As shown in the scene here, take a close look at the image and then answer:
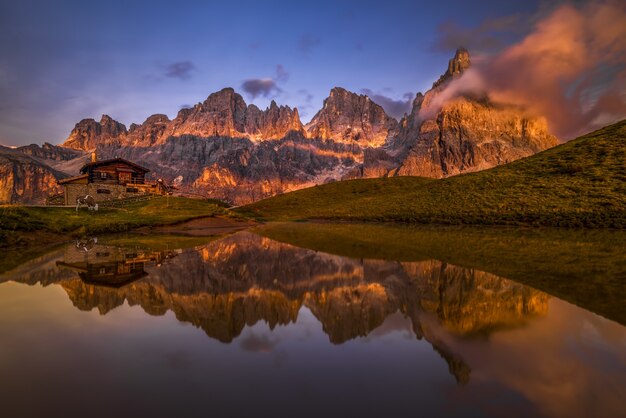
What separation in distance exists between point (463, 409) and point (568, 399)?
80.4 inches

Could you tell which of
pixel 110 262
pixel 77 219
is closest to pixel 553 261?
pixel 110 262

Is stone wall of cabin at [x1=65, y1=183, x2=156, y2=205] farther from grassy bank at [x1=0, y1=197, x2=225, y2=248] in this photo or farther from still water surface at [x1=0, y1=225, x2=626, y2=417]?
still water surface at [x1=0, y1=225, x2=626, y2=417]

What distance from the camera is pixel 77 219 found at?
4138 cm

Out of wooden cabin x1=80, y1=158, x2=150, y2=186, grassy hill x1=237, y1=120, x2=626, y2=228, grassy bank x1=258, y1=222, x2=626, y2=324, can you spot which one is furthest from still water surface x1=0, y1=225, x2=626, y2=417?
wooden cabin x1=80, y1=158, x2=150, y2=186

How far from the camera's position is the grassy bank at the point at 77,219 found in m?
30.2

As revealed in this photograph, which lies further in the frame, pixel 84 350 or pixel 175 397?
pixel 84 350

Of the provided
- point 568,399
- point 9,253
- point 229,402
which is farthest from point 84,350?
point 9,253

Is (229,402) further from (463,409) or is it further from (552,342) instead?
(552,342)

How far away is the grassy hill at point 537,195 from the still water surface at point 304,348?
119ft

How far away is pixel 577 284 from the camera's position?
14.2m

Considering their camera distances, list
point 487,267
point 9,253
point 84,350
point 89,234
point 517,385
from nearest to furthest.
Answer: point 517,385 < point 84,350 < point 487,267 < point 9,253 < point 89,234

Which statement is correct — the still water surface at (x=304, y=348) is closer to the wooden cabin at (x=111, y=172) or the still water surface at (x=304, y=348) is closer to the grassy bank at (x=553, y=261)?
the grassy bank at (x=553, y=261)

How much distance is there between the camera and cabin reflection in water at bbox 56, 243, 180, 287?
1622cm

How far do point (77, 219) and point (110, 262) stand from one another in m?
26.8
